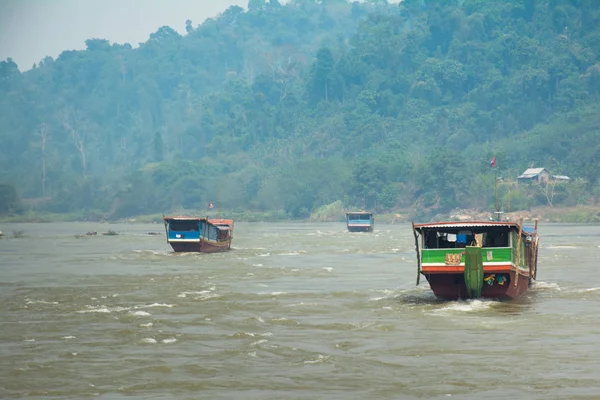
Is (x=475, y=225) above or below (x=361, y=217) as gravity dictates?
above

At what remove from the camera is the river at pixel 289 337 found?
69.7 ft

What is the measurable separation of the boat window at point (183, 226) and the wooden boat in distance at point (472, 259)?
101 feet

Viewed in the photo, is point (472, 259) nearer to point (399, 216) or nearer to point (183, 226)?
point (183, 226)

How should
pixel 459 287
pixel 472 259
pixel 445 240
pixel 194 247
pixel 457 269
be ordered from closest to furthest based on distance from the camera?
1. pixel 472 259
2. pixel 457 269
3. pixel 459 287
4. pixel 445 240
5. pixel 194 247

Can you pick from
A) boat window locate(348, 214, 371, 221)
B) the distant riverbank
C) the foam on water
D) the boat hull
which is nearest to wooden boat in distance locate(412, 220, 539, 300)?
the foam on water

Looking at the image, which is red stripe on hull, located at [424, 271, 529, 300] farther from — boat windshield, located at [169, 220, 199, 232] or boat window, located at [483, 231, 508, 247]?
boat windshield, located at [169, 220, 199, 232]

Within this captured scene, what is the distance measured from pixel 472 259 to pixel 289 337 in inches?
350

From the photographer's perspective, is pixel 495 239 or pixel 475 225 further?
pixel 495 239

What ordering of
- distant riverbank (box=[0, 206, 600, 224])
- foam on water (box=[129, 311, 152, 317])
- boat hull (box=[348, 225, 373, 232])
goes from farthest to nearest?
distant riverbank (box=[0, 206, 600, 224]), boat hull (box=[348, 225, 373, 232]), foam on water (box=[129, 311, 152, 317])

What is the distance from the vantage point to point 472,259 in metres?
33.6

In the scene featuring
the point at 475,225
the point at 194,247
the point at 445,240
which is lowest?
the point at 194,247

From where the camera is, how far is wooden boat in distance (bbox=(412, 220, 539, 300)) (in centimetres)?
Answer: 3397

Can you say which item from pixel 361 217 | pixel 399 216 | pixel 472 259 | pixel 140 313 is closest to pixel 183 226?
pixel 140 313

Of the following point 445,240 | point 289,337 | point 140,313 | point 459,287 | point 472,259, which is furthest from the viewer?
point 445,240
